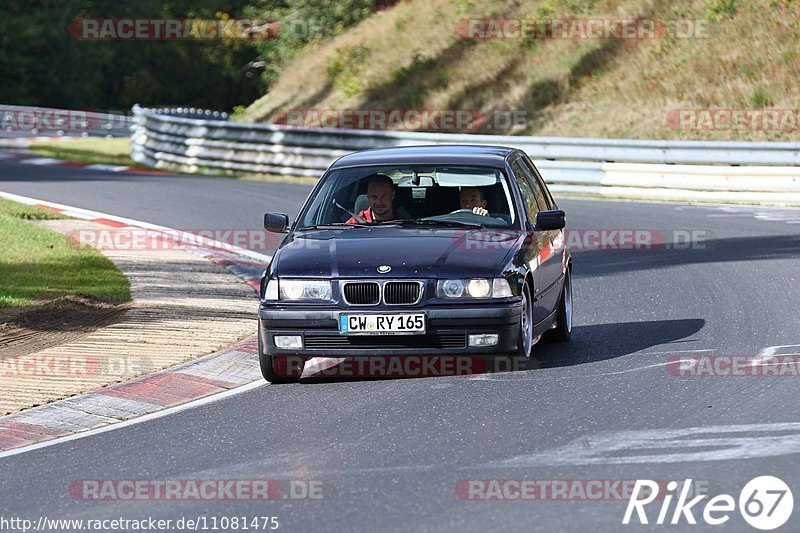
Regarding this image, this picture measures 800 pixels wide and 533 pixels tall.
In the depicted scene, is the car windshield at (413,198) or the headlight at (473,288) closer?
the headlight at (473,288)

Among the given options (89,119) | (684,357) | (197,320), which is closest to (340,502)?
(684,357)

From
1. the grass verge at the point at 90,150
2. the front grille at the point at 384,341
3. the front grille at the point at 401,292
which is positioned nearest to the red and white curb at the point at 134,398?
the front grille at the point at 384,341

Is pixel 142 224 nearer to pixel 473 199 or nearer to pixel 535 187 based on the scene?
pixel 535 187

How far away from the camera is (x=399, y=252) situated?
9742mm

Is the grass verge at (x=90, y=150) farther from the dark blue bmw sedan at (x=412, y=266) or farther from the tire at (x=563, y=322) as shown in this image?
the dark blue bmw sedan at (x=412, y=266)

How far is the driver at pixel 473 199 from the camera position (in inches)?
422

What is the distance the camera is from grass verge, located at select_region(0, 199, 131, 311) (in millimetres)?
13750

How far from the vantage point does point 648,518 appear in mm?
6094

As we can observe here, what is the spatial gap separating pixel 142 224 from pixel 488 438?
538 inches

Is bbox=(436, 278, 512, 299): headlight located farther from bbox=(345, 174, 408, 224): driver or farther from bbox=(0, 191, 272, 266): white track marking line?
bbox=(0, 191, 272, 266): white track marking line

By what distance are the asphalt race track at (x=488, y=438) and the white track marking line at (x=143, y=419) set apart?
0.33 ft

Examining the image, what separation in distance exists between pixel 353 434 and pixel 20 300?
6.06 m

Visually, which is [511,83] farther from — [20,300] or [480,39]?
[20,300]

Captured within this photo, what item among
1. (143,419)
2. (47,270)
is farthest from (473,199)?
(47,270)
